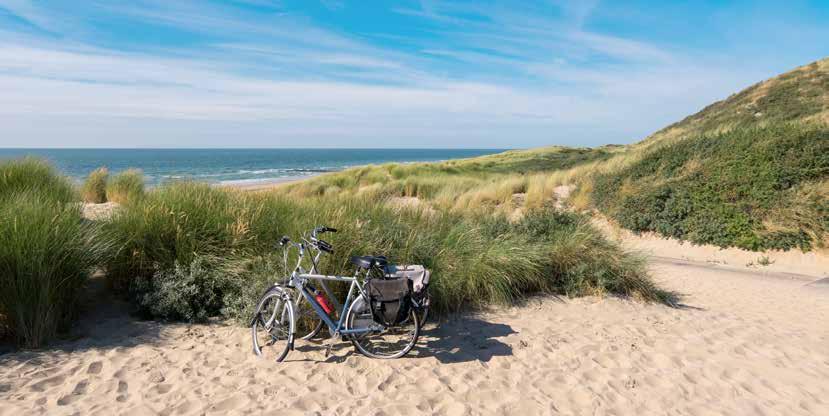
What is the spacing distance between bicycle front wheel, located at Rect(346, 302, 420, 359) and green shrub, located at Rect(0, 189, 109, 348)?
3.00 meters

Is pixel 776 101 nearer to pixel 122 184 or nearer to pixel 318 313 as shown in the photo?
pixel 122 184

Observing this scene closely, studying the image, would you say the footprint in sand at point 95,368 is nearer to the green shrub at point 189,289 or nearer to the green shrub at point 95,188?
the green shrub at point 189,289

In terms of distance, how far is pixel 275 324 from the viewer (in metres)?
5.11

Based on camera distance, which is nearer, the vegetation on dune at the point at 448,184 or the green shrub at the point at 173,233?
the green shrub at the point at 173,233

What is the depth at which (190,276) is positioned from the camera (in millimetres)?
5938

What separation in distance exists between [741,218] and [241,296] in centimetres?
1212

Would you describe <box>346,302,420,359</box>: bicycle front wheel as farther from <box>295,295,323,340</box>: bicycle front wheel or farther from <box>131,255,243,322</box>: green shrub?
<box>131,255,243,322</box>: green shrub

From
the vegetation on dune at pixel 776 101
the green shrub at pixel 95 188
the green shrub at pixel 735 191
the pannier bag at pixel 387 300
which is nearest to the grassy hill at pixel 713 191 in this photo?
the green shrub at pixel 735 191

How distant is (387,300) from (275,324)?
1.25 metres

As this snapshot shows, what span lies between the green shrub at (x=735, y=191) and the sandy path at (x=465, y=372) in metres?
6.42

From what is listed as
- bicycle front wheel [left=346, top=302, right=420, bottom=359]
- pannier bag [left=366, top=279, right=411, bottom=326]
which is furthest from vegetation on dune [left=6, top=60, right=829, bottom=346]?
pannier bag [left=366, top=279, right=411, bottom=326]

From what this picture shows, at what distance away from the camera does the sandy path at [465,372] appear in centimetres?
416

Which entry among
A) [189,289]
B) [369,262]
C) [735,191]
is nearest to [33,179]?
[189,289]

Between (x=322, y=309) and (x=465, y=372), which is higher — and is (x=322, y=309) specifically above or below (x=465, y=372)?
above
